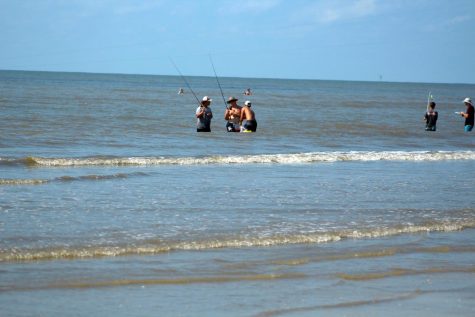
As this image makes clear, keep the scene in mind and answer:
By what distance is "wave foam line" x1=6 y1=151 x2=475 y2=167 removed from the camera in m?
16.8

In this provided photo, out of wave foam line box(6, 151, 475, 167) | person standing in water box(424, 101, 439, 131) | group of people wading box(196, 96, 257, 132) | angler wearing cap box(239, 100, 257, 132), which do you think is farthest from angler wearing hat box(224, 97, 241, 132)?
person standing in water box(424, 101, 439, 131)

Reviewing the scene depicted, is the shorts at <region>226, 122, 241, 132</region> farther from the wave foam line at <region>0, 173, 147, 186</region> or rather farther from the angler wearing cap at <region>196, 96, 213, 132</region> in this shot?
the wave foam line at <region>0, 173, 147, 186</region>

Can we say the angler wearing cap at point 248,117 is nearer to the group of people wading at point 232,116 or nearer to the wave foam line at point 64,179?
the group of people wading at point 232,116

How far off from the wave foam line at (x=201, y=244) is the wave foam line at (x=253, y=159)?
805cm

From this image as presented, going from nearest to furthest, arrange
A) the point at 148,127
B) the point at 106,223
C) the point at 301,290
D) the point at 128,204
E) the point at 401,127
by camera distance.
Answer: the point at 301,290 < the point at 106,223 < the point at 128,204 < the point at 148,127 < the point at 401,127

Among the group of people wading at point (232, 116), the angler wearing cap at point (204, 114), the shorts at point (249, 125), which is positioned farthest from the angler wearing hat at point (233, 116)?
the angler wearing cap at point (204, 114)

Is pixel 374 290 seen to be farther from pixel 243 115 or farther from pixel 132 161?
pixel 243 115

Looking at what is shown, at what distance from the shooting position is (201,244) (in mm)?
8594

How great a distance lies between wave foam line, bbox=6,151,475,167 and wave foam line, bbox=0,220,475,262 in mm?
8049

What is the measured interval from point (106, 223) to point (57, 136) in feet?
46.5

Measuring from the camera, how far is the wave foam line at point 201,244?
7922 mm

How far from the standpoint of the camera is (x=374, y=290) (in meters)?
7.02

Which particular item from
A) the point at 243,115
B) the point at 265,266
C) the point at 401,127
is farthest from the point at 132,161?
the point at 401,127

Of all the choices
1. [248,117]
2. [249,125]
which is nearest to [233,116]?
[248,117]
